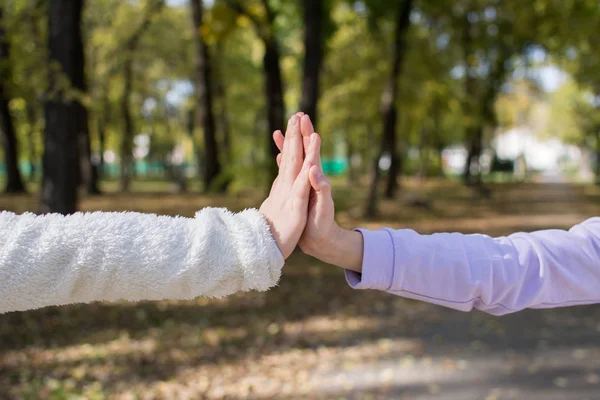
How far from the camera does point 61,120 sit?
681 cm

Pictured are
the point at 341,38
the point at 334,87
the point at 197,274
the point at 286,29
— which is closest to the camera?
the point at 197,274

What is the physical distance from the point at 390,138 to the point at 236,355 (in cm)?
1109

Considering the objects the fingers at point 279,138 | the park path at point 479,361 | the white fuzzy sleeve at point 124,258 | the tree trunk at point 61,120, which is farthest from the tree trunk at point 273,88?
the white fuzzy sleeve at point 124,258

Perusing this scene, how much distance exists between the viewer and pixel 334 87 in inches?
847

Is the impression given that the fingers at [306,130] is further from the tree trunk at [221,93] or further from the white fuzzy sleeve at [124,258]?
the tree trunk at [221,93]

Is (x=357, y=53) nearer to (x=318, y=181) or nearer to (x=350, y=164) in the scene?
(x=350, y=164)

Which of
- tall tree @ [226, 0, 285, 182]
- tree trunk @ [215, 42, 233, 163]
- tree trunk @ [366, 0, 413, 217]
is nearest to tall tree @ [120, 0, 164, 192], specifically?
tree trunk @ [215, 42, 233, 163]

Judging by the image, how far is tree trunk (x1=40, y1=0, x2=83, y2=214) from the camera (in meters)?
6.71

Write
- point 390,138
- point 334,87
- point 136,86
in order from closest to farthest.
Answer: point 390,138, point 334,87, point 136,86

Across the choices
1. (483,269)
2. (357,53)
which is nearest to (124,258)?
(483,269)

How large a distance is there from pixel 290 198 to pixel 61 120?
5.81m

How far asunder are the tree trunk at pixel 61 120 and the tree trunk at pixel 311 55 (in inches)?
146

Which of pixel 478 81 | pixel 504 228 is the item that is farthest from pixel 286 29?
pixel 504 228

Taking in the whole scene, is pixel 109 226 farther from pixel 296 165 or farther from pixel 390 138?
pixel 390 138
